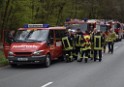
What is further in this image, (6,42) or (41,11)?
(41,11)

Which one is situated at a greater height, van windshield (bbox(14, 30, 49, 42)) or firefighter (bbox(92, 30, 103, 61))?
van windshield (bbox(14, 30, 49, 42))

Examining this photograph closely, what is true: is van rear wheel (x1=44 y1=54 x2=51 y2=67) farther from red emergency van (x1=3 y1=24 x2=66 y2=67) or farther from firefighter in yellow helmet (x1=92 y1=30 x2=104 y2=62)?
firefighter in yellow helmet (x1=92 y1=30 x2=104 y2=62)

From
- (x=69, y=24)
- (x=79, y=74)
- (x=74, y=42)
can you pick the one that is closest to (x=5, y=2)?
(x=69, y=24)

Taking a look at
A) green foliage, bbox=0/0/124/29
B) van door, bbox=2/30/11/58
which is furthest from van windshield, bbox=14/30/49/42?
green foliage, bbox=0/0/124/29

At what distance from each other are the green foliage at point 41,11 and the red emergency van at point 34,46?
40.4 ft

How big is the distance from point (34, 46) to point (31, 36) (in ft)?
3.66

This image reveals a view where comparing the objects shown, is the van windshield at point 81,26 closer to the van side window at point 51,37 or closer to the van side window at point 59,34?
the van side window at point 59,34

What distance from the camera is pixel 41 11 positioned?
41375 millimetres

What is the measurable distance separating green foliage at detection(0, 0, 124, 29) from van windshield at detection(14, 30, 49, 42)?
494 inches

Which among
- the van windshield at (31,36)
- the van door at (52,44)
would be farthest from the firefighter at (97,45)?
the van windshield at (31,36)

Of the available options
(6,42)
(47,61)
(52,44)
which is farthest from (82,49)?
(6,42)

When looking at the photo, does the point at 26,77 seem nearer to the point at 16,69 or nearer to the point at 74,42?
the point at 16,69

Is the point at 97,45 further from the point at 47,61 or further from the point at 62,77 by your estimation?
the point at 62,77

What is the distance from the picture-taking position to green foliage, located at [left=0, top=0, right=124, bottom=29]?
3328 centimetres
